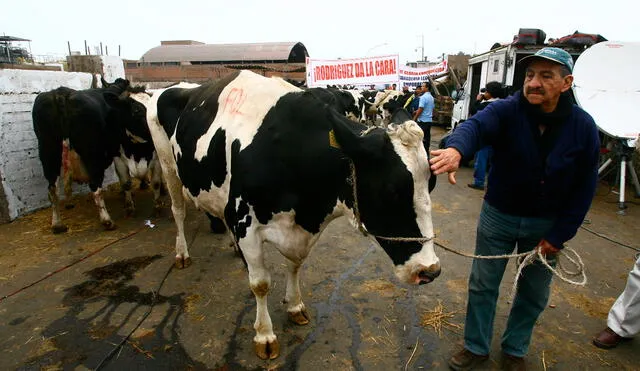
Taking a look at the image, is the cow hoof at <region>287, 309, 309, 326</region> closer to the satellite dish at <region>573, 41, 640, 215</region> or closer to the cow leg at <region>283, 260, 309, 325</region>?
the cow leg at <region>283, 260, 309, 325</region>

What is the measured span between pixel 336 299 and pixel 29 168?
5243 mm

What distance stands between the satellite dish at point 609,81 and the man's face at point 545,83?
5.00m

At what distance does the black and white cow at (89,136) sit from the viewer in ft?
16.7

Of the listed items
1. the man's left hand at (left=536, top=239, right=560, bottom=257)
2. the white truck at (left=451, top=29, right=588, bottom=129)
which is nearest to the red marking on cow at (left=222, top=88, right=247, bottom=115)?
the man's left hand at (left=536, top=239, right=560, bottom=257)

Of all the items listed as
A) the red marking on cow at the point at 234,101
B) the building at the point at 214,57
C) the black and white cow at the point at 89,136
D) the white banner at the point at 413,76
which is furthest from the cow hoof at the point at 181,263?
the building at the point at 214,57

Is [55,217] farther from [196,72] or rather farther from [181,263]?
[196,72]

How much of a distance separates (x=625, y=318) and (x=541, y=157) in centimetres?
172

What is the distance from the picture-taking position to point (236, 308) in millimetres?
3451

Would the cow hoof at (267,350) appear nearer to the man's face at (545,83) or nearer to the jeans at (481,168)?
the man's face at (545,83)

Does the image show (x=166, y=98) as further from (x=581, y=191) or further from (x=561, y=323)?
(x=561, y=323)

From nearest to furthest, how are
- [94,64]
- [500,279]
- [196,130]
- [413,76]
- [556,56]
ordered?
[556,56] → [500,279] → [196,130] → [94,64] → [413,76]

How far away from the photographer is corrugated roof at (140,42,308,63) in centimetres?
2639

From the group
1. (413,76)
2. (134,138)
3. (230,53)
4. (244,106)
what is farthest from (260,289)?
(230,53)

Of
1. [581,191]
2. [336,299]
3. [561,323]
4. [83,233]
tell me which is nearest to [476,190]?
[561,323]
